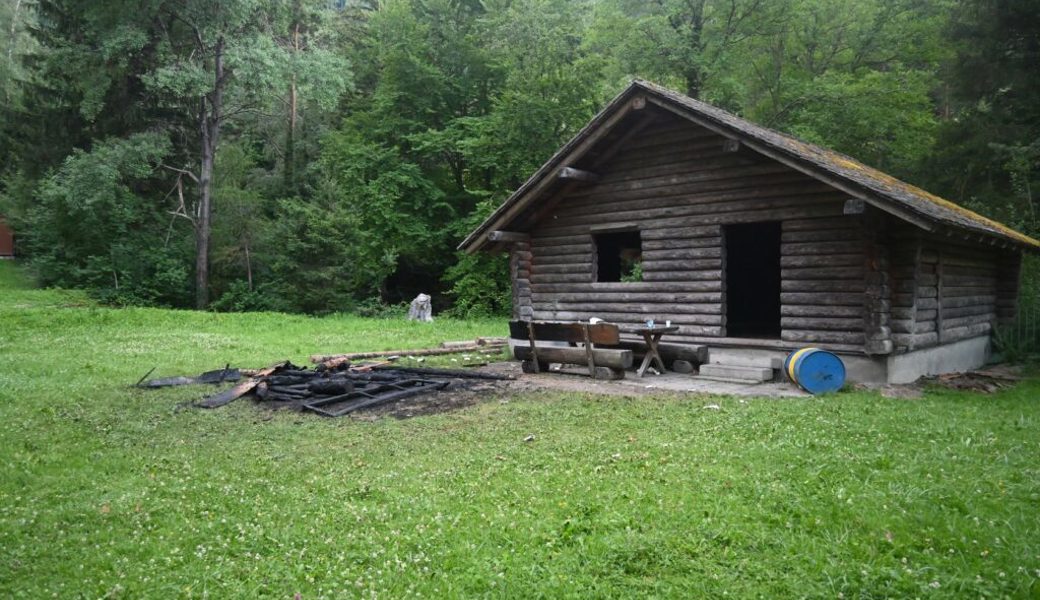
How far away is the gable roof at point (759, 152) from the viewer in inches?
359

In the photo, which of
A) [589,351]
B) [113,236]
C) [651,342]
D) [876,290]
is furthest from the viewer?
[113,236]

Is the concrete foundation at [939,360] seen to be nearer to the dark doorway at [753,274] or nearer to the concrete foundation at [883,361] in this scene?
the concrete foundation at [883,361]

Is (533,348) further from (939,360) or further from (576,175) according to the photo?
(939,360)

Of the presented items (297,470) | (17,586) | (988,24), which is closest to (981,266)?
(988,24)

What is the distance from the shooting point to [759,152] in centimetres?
1062

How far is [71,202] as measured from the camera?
25172 millimetres

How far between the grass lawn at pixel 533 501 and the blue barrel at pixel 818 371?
0.77 meters

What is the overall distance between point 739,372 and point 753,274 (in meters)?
7.48

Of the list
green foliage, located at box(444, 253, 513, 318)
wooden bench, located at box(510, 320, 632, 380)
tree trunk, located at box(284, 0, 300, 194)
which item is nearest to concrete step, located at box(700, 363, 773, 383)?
wooden bench, located at box(510, 320, 632, 380)

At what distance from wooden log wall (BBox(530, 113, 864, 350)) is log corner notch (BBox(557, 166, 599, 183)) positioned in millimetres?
171

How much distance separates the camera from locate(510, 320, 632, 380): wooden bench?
1046 centimetres

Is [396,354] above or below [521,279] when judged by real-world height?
below

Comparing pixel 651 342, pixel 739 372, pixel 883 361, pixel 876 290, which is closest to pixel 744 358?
pixel 739 372

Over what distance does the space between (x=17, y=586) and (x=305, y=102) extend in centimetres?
3315
